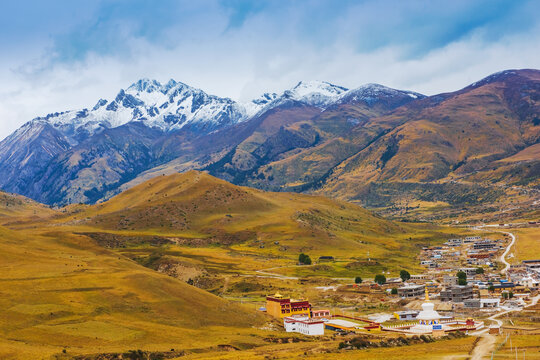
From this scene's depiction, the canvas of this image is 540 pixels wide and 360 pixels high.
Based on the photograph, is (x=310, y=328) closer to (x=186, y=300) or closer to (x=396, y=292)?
(x=186, y=300)

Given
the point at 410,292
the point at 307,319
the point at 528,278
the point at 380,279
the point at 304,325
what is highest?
the point at 380,279

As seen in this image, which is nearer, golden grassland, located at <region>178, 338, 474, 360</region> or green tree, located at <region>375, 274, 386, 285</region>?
golden grassland, located at <region>178, 338, 474, 360</region>

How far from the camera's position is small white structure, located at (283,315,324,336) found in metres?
123

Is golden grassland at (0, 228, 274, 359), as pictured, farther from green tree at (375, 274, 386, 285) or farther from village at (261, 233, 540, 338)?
green tree at (375, 274, 386, 285)

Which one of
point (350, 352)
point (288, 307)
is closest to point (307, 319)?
point (288, 307)

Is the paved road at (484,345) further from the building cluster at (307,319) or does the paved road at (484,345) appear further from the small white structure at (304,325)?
the small white structure at (304,325)

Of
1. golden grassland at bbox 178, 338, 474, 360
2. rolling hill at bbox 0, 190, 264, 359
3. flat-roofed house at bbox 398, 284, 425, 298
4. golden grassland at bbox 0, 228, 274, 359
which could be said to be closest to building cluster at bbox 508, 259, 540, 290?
flat-roofed house at bbox 398, 284, 425, 298

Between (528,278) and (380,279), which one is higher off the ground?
(380,279)

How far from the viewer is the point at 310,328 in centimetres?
12269

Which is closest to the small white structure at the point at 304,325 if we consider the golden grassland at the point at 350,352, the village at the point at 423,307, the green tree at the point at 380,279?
the village at the point at 423,307

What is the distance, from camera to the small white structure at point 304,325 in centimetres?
12269

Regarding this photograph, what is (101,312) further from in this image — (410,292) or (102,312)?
(410,292)

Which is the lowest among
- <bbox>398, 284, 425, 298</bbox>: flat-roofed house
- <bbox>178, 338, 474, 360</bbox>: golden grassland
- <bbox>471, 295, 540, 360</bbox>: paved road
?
<bbox>471, 295, 540, 360</bbox>: paved road

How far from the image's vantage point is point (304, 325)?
12438 centimetres
